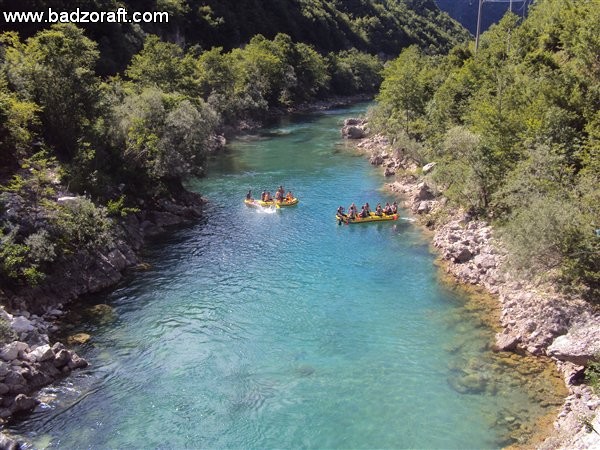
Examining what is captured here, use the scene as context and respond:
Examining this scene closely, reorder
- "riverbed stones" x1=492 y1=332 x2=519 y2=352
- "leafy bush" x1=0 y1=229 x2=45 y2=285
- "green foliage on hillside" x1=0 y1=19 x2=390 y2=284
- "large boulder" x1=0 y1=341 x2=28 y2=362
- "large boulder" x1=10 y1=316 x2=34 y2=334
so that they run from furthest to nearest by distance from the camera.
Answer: "green foliage on hillside" x1=0 y1=19 x2=390 y2=284 → "leafy bush" x1=0 y1=229 x2=45 y2=285 → "riverbed stones" x1=492 y1=332 x2=519 y2=352 → "large boulder" x1=10 y1=316 x2=34 y2=334 → "large boulder" x1=0 y1=341 x2=28 y2=362

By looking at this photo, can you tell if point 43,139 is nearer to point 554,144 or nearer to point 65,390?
point 65,390

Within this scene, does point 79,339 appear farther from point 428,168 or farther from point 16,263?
point 428,168

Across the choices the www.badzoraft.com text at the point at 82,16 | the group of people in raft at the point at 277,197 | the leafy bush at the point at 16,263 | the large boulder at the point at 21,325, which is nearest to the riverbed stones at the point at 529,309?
the group of people in raft at the point at 277,197

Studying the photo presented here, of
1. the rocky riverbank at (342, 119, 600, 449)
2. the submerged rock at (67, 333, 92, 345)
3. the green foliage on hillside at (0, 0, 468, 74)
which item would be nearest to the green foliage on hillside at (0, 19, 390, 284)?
the submerged rock at (67, 333, 92, 345)

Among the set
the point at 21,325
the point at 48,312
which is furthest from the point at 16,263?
the point at 21,325

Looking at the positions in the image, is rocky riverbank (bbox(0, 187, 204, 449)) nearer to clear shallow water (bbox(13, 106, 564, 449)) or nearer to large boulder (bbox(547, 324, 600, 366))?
clear shallow water (bbox(13, 106, 564, 449))

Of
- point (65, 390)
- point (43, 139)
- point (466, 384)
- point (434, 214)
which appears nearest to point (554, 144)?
point (434, 214)
